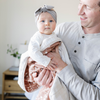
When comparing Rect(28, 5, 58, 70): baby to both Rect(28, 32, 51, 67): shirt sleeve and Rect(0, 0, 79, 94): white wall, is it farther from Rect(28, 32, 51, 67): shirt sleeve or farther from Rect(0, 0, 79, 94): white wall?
Rect(0, 0, 79, 94): white wall

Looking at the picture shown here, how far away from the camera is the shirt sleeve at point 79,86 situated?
84 cm

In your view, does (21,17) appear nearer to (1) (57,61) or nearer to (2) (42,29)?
(2) (42,29)

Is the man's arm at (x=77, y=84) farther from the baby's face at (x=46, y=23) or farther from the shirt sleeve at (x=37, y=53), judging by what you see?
the baby's face at (x=46, y=23)

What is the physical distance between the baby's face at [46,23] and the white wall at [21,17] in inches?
72.5

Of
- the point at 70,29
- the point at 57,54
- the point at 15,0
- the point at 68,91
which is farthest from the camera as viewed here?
the point at 15,0

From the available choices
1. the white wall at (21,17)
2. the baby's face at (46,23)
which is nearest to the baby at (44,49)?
the baby's face at (46,23)

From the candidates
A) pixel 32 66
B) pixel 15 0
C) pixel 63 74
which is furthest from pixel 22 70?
pixel 15 0

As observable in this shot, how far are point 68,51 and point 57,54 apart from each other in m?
0.11

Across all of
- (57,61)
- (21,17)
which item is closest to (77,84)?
(57,61)

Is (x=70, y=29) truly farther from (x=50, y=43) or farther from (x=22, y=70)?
(x=22, y=70)

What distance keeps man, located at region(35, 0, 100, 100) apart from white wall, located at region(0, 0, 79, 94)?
181 centimetres

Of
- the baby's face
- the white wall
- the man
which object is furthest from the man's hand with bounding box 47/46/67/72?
the white wall

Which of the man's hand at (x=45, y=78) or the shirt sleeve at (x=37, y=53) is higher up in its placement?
the shirt sleeve at (x=37, y=53)

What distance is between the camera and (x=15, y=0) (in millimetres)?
2746
